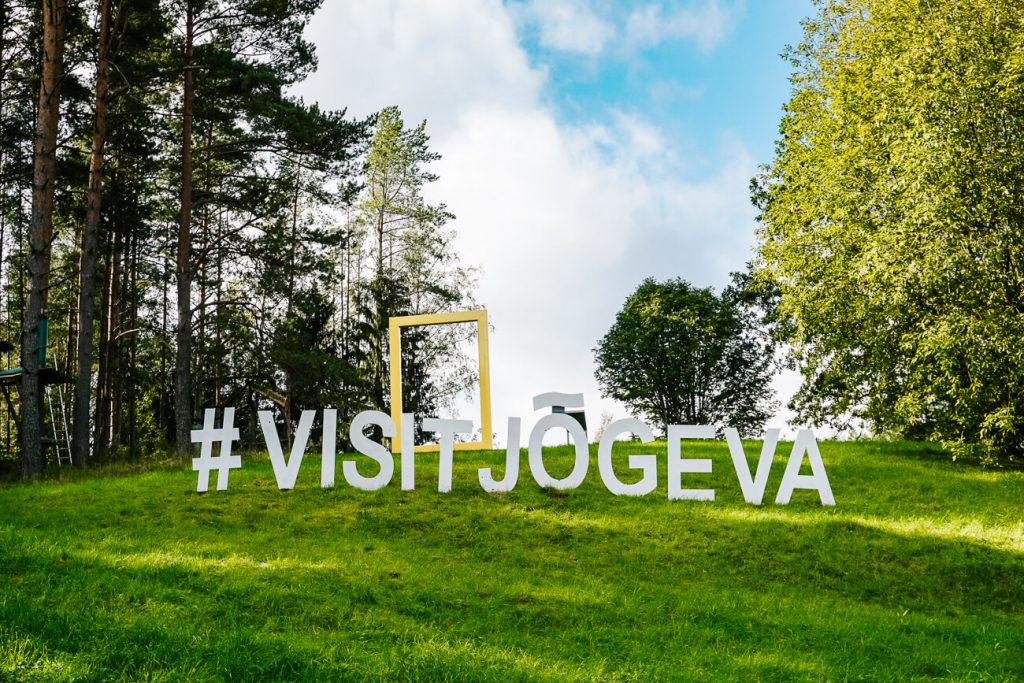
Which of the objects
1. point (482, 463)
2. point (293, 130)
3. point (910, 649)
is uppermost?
point (293, 130)

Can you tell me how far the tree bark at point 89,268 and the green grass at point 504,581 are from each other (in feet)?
9.94

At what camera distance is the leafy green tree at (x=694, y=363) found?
37.2 meters

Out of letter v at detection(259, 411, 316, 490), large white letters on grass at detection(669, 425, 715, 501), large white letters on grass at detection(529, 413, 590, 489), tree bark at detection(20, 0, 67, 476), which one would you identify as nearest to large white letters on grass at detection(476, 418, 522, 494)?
large white letters on grass at detection(529, 413, 590, 489)

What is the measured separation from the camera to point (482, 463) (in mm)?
19422

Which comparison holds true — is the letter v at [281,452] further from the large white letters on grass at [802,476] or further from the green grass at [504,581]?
the large white letters on grass at [802,476]

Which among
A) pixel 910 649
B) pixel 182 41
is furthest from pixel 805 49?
pixel 910 649

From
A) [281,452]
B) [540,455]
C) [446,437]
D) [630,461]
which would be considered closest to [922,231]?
[630,461]

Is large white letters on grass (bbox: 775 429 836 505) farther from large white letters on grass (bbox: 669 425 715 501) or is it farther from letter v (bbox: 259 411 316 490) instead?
letter v (bbox: 259 411 316 490)

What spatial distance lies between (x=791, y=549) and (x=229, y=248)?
63.7ft

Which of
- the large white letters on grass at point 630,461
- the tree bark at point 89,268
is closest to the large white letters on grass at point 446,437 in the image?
the large white letters on grass at point 630,461

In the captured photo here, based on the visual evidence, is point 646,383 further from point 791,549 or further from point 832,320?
point 791,549

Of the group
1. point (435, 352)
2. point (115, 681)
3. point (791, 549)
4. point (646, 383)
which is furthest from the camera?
point (646, 383)

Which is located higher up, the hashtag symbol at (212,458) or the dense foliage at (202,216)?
the dense foliage at (202,216)

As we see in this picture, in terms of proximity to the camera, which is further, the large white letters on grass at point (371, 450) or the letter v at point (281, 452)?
the letter v at point (281, 452)
